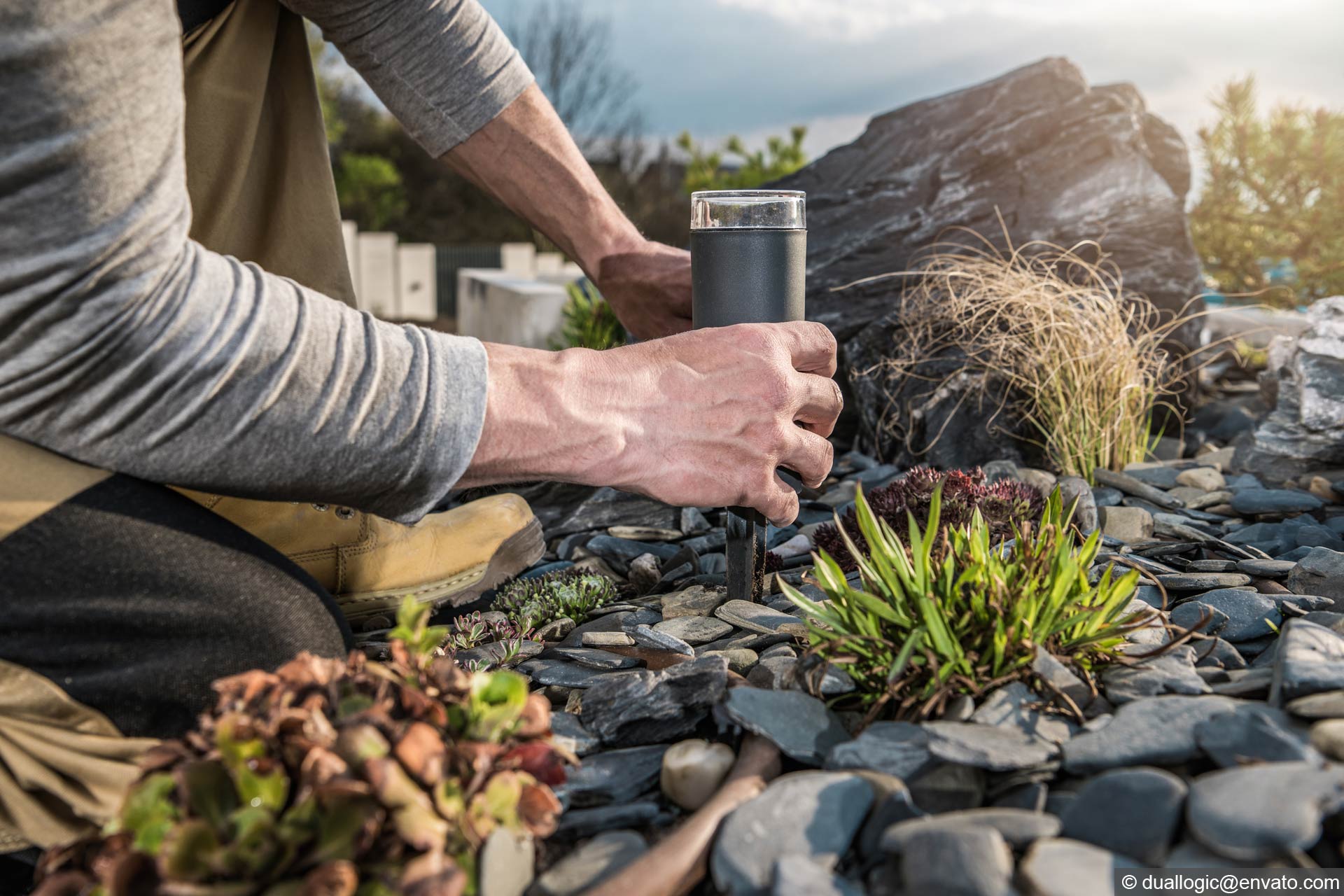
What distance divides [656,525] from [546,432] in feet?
5.07

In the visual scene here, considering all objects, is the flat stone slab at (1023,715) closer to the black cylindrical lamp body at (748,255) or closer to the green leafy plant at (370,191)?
the black cylindrical lamp body at (748,255)

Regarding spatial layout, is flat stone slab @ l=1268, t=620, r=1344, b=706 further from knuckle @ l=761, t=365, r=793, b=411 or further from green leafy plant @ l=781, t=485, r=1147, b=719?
knuckle @ l=761, t=365, r=793, b=411

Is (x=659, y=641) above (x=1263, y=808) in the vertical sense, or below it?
below

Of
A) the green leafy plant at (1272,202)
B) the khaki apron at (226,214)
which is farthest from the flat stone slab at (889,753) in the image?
the green leafy plant at (1272,202)

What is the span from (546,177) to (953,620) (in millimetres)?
1647

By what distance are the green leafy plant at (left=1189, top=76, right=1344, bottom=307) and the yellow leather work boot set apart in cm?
529

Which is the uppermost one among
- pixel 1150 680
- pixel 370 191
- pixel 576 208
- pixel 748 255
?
pixel 370 191

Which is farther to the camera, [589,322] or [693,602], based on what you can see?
[589,322]

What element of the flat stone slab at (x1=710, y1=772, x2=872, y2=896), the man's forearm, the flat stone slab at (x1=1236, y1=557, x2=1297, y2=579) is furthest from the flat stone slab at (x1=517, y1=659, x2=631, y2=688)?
the flat stone slab at (x1=1236, y1=557, x2=1297, y2=579)

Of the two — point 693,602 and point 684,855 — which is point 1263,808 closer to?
point 684,855

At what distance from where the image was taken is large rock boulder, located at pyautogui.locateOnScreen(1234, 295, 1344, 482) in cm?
310

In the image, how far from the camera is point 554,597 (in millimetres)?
2340

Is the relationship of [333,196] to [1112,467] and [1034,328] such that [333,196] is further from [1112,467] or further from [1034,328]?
[1112,467]

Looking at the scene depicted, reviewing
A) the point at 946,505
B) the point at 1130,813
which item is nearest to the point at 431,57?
the point at 946,505
